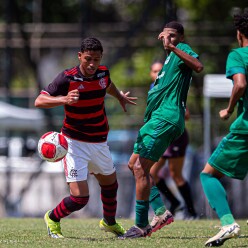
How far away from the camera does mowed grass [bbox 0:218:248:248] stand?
746 cm

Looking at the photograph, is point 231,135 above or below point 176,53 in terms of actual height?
below

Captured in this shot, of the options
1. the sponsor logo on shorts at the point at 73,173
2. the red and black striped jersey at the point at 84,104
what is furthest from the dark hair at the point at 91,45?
the sponsor logo on shorts at the point at 73,173

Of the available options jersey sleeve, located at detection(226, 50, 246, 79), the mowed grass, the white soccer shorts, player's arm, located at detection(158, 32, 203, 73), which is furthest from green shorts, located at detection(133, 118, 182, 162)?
jersey sleeve, located at detection(226, 50, 246, 79)

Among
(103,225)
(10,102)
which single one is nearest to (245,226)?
(103,225)

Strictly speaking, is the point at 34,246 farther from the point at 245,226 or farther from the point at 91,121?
the point at 245,226

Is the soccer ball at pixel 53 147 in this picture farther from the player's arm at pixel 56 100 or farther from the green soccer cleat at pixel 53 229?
the green soccer cleat at pixel 53 229

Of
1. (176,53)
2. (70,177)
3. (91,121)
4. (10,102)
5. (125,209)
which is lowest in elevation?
(125,209)

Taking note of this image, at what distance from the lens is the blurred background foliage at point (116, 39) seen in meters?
18.4

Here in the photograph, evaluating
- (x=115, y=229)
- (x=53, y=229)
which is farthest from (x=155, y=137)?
(x=53, y=229)

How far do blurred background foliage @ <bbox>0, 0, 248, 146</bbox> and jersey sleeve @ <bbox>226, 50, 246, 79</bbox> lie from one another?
30.4ft

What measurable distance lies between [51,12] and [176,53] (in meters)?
17.8

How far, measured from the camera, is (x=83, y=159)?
26.9 feet

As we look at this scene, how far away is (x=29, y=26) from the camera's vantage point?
22.4 meters

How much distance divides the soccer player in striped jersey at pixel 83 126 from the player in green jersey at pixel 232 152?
1442mm
